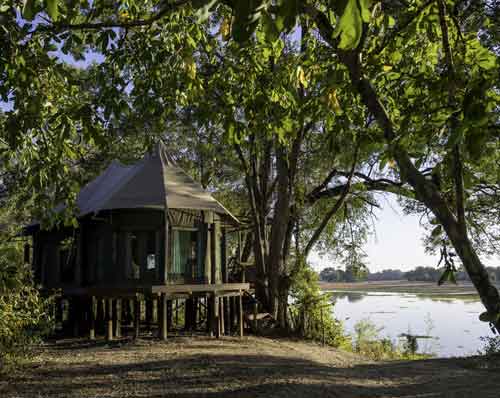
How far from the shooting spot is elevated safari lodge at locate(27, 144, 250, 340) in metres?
11.6

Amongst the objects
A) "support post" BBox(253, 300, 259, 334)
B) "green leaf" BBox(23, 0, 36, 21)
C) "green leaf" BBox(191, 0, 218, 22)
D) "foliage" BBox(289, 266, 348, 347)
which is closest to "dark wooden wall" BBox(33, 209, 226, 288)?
"support post" BBox(253, 300, 259, 334)

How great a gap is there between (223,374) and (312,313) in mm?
7419

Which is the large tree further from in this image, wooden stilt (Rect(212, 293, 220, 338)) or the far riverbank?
the far riverbank

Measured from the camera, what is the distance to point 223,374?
7879 millimetres

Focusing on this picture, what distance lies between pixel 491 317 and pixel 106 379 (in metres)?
6.32

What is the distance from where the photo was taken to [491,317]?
2.39 meters

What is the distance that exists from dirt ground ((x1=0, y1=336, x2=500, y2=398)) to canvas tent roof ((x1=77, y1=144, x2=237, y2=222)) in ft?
10.4

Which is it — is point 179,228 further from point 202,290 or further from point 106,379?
point 106,379

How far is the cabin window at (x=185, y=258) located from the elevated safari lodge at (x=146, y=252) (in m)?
0.02

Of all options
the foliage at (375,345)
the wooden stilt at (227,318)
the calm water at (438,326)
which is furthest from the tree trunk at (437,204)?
the calm water at (438,326)

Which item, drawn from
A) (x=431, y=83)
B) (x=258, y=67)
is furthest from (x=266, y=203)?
(x=431, y=83)

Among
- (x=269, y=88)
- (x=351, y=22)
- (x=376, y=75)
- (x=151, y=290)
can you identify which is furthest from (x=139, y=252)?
(x=351, y=22)

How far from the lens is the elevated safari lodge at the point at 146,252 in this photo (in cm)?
1160

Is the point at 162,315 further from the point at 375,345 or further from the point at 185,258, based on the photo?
the point at 375,345
